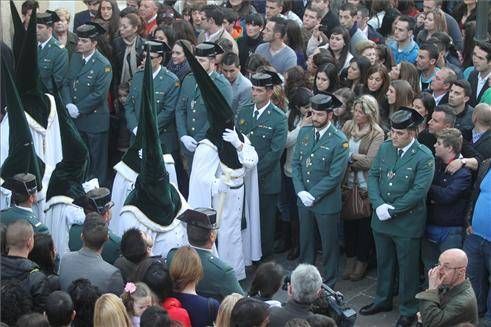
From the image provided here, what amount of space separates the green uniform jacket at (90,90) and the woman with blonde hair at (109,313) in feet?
18.2

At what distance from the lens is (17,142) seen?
8492 millimetres

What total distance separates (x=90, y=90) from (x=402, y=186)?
4.32 metres

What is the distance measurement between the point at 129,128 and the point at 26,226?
4095 mm

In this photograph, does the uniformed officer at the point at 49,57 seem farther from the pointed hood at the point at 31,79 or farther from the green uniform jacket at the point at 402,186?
the green uniform jacket at the point at 402,186

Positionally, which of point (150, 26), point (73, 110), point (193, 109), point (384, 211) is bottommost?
point (73, 110)

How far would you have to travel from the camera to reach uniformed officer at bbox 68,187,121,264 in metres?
7.51

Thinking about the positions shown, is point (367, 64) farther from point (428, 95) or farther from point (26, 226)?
point (26, 226)

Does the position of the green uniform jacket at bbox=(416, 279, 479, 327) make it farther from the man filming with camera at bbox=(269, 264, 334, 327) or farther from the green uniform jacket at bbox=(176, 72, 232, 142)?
the green uniform jacket at bbox=(176, 72, 232, 142)

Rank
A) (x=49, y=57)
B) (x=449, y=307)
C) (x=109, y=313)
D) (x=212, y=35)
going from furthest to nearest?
1. (x=212, y=35)
2. (x=49, y=57)
3. (x=449, y=307)
4. (x=109, y=313)

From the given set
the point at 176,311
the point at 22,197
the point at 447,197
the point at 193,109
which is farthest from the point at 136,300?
the point at 193,109

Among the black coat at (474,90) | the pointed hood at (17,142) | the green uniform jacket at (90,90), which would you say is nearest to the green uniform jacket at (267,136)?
the black coat at (474,90)

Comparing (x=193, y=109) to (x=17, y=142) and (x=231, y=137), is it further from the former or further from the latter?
(x=17, y=142)

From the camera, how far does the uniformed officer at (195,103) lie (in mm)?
10047

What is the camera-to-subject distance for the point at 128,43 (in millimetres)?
12078
